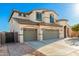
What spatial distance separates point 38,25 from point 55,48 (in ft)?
2.10

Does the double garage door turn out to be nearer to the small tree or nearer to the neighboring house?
the neighboring house

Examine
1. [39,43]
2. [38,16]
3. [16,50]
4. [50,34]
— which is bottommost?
[16,50]

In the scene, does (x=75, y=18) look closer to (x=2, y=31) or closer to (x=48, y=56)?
(x=48, y=56)

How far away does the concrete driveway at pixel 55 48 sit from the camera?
364cm

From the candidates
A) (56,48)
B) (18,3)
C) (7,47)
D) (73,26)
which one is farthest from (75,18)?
(7,47)

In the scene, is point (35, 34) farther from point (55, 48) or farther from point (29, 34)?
point (55, 48)

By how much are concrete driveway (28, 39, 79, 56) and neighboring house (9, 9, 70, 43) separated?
0.11 m

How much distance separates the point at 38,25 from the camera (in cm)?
381

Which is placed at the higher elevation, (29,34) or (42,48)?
(29,34)

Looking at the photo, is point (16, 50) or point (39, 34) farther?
point (39, 34)

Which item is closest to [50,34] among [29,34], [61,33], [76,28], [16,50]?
[61,33]

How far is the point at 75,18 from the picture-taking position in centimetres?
368

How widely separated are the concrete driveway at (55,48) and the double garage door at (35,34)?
10 cm

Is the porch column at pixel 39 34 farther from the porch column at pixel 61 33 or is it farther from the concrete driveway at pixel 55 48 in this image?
the porch column at pixel 61 33
